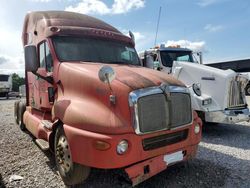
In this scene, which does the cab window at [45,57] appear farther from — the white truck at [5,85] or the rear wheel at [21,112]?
the white truck at [5,85]

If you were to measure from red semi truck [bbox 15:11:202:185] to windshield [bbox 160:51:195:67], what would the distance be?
4.02 meters

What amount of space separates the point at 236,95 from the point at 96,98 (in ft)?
15.7

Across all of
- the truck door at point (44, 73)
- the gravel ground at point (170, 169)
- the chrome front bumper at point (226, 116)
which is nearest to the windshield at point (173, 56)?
the chrome front bumper at point (226, 116)

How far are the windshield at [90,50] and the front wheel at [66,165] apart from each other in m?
1.39

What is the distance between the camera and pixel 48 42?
4.88 meters

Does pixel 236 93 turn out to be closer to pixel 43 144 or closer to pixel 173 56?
pixel 173 56

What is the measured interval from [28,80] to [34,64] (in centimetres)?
250

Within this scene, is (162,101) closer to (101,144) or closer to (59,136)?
(101,144)

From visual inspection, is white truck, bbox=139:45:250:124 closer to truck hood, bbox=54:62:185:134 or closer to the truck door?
the truck door

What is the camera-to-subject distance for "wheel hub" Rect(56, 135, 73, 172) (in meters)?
3.79

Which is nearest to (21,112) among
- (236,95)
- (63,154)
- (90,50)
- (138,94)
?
(90,50)

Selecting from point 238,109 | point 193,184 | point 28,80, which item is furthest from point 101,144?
point 238,109

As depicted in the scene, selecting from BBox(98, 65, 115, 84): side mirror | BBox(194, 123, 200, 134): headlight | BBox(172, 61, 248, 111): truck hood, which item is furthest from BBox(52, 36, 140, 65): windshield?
BBox(172, 61, 248, 111): truck hood

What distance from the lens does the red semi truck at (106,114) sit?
333 centimetres
